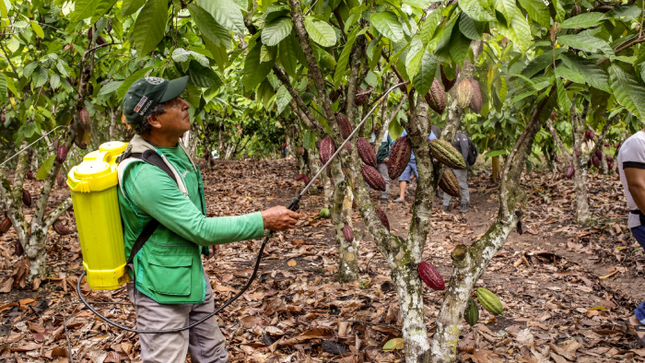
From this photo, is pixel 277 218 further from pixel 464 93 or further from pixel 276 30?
pixel 464 93

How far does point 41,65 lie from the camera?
3176mm

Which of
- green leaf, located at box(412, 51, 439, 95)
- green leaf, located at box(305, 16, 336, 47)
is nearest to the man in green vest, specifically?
green leaf, located at box(305, 16, 336, 47)

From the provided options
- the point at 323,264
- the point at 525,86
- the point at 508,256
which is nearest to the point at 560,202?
the point at 508,256

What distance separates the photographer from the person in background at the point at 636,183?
2199 mm

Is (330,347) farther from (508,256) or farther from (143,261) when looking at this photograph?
(508,256)

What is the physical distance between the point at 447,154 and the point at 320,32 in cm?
62

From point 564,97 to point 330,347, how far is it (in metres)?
1.63

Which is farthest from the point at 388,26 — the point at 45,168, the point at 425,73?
the point at 45,168

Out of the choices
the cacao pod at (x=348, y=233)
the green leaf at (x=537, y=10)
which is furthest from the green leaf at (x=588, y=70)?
the cacao pod at (x=348, y=233)

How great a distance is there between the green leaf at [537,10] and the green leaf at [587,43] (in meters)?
0.25

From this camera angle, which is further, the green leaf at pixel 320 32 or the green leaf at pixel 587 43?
the green leaf at pixel 320 32

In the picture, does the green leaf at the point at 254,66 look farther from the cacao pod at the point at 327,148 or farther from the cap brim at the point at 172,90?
the cacao pod at the point at 327,148

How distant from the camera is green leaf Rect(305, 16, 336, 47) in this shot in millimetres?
1554

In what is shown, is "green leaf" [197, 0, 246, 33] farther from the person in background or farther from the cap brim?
the person in background
